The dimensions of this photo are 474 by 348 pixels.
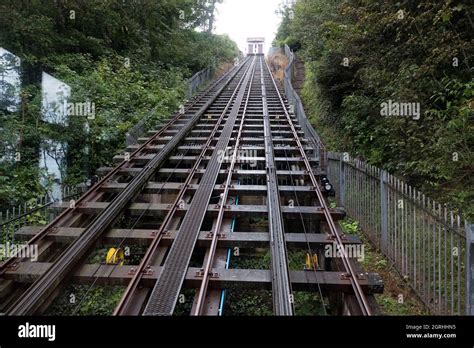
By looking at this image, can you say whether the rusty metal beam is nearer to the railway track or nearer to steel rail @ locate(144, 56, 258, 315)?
the railway track

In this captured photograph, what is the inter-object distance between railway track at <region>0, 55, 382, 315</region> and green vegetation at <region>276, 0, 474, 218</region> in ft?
5.33

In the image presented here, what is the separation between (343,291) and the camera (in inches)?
159

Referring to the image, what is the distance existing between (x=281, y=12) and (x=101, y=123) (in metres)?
38.2

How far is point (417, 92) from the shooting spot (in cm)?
721

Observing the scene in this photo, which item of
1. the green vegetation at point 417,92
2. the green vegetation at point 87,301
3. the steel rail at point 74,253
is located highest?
the green vegetation at point 417,92

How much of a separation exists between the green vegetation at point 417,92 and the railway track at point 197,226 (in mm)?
1625

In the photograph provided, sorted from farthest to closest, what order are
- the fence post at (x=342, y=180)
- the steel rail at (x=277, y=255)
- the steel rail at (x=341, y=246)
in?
1. the fence post at (x=342, y=180)
2. the steel rail at (x=341, y=246)
3. the steel rail at (x=277, y=255)

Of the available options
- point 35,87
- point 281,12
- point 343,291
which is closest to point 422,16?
point 343,291

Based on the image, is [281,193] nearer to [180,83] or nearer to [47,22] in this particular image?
[47,22]

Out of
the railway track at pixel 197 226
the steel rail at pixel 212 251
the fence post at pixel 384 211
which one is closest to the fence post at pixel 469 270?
the railway track at pixel 197 226

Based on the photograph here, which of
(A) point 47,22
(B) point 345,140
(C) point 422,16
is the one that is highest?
(A) point 47,22

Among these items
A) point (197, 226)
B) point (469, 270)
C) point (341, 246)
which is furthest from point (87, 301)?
point (469, 270)

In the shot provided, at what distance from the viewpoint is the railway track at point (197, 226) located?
3953 mm

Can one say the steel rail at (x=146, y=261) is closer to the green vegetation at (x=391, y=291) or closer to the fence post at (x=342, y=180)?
the green vegetation at (x=391, y=291)
